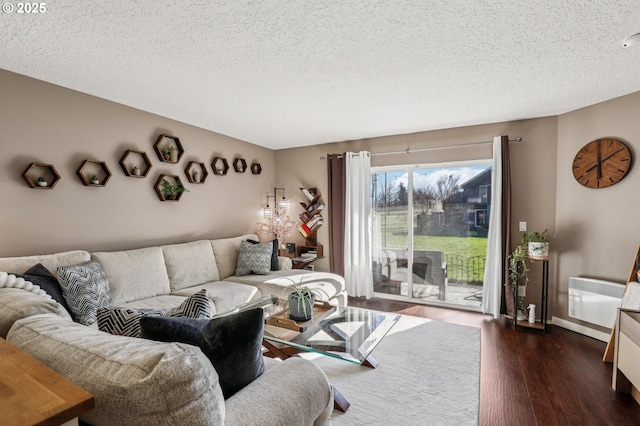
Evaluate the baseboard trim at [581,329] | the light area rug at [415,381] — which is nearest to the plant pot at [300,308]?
the light area rug at [415,381]

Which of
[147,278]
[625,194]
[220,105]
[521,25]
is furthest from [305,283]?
[625,194]

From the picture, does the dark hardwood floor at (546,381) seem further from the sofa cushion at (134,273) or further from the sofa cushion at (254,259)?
the sofa cushion at (134,273)

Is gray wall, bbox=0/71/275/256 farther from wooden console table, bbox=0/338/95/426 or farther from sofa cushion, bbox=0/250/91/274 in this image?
wooden console table, bbox=0/338/95/426

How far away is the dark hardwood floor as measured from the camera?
6.46ft

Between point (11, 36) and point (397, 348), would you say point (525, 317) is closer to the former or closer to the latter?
point (397, 348)

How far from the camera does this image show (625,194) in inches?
116

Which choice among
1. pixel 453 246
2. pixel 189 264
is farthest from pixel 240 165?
pixel 453 246

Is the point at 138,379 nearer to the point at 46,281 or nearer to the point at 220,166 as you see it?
the point at 46,281

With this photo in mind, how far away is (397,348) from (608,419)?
1450mm

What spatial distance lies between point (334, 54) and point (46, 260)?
269cm

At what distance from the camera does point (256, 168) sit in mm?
4906

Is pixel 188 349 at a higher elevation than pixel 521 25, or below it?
below

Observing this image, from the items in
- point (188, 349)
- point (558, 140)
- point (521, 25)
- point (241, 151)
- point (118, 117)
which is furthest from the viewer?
point (241, 151)

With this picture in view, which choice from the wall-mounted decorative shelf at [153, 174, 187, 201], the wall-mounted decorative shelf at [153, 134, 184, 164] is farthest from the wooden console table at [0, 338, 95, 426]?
the wall-mounted decorative shelf at [153, 134, 184, 164]
